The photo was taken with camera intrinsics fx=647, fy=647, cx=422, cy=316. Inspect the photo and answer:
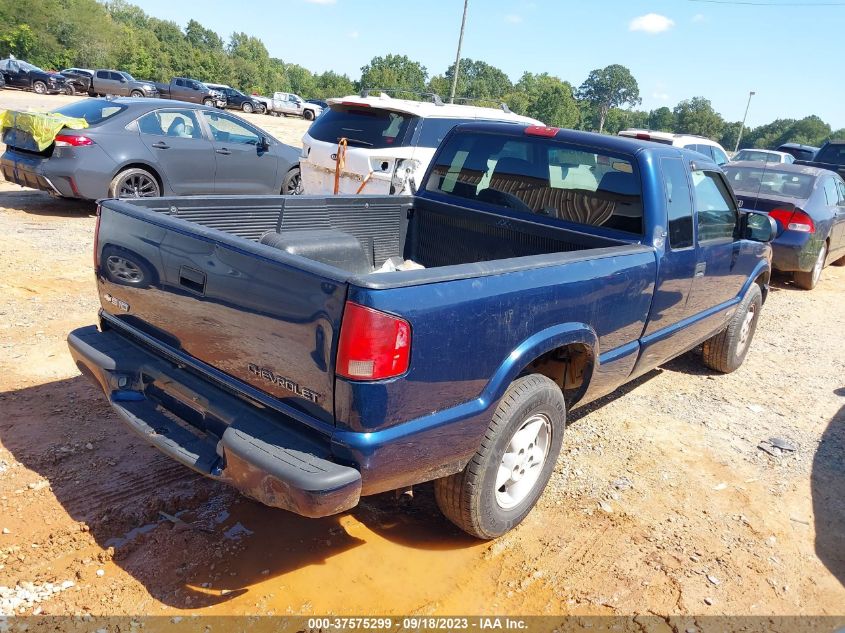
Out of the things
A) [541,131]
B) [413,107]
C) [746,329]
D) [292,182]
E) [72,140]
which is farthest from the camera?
[292,182]

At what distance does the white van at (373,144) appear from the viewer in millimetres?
7652

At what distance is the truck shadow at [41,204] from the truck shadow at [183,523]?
6.52 metres

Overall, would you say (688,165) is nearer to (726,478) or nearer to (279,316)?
(726,478)

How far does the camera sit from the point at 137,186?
8.79 metres

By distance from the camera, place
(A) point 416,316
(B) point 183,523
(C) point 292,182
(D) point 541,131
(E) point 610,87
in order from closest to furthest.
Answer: (A) point 416,316, (B) point 183,523, (D) point 541,131, (C) point 292,182, (E) point 610,87

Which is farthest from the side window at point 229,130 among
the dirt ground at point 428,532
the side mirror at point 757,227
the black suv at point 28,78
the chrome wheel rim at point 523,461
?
the black suv at point 28,78

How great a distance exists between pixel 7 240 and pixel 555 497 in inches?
276

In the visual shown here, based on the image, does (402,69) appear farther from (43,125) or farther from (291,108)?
(43,125)

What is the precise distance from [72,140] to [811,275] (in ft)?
33.6

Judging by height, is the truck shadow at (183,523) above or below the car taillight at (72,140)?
below

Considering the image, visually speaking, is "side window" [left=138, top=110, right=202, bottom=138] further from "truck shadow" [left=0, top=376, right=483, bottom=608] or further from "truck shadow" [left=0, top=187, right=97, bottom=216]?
"truck shadow" [left=0, top=376, right=483, bottom=608]

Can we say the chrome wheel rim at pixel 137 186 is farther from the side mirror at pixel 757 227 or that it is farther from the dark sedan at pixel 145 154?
the side mirror at pixel 757 227

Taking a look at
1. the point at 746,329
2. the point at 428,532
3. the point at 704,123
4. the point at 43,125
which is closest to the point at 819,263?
the point at 746,329

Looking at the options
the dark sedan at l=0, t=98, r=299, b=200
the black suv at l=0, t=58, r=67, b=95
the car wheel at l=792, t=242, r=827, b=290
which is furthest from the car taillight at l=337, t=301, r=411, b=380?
the black suv at l=0, t=58, r=67, b=95
